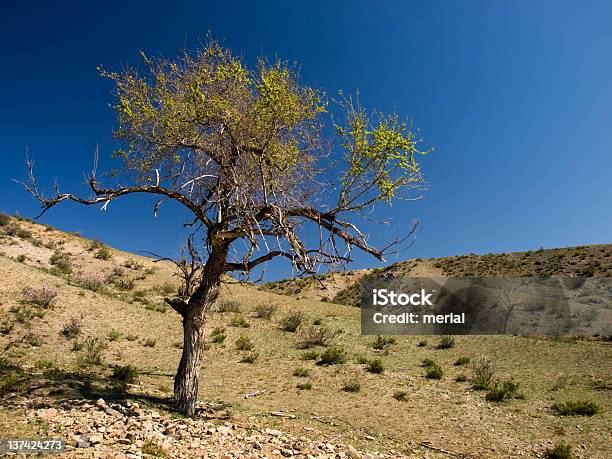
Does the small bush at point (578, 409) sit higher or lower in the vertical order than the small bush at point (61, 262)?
lower

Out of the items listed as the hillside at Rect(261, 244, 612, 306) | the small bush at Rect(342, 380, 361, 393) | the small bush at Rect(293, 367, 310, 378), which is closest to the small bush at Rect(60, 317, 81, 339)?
the small bush at Rect(293, 367, 310, 378)

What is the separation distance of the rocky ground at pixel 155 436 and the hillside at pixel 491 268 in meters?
39.5

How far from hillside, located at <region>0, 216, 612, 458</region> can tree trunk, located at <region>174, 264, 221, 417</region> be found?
1.73 ft

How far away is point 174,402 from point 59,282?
1850 centimetres

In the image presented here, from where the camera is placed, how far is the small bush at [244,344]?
70.3 ft

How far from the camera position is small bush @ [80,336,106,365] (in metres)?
16.2

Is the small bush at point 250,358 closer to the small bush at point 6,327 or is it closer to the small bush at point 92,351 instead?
the small bush at point 92,351

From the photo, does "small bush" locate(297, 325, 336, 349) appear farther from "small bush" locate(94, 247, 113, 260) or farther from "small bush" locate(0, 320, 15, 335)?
"small bush" locate(94, 247, 113, 260)

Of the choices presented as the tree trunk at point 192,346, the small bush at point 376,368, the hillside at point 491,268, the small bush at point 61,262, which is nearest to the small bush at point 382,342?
the small bush at point 376,368

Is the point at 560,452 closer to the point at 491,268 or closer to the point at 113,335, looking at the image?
the point at 113,335

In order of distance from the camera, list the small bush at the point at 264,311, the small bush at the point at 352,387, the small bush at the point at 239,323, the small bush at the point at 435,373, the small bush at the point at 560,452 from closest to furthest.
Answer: the small bush at the point at 560,452 < the small bush at the point at 352,387 < the small bush at the point at 435,373 < the small bush at the point at 239,323 < the small bush at the point at 264,311

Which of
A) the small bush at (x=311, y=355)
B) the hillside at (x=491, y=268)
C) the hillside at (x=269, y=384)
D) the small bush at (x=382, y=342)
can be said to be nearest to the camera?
the hillside at (x=269, y=384)

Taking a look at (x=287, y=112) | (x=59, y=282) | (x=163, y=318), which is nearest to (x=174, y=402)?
(x=287, y=112)

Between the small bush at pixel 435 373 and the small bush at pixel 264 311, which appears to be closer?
the small bush at pixel 435 373
